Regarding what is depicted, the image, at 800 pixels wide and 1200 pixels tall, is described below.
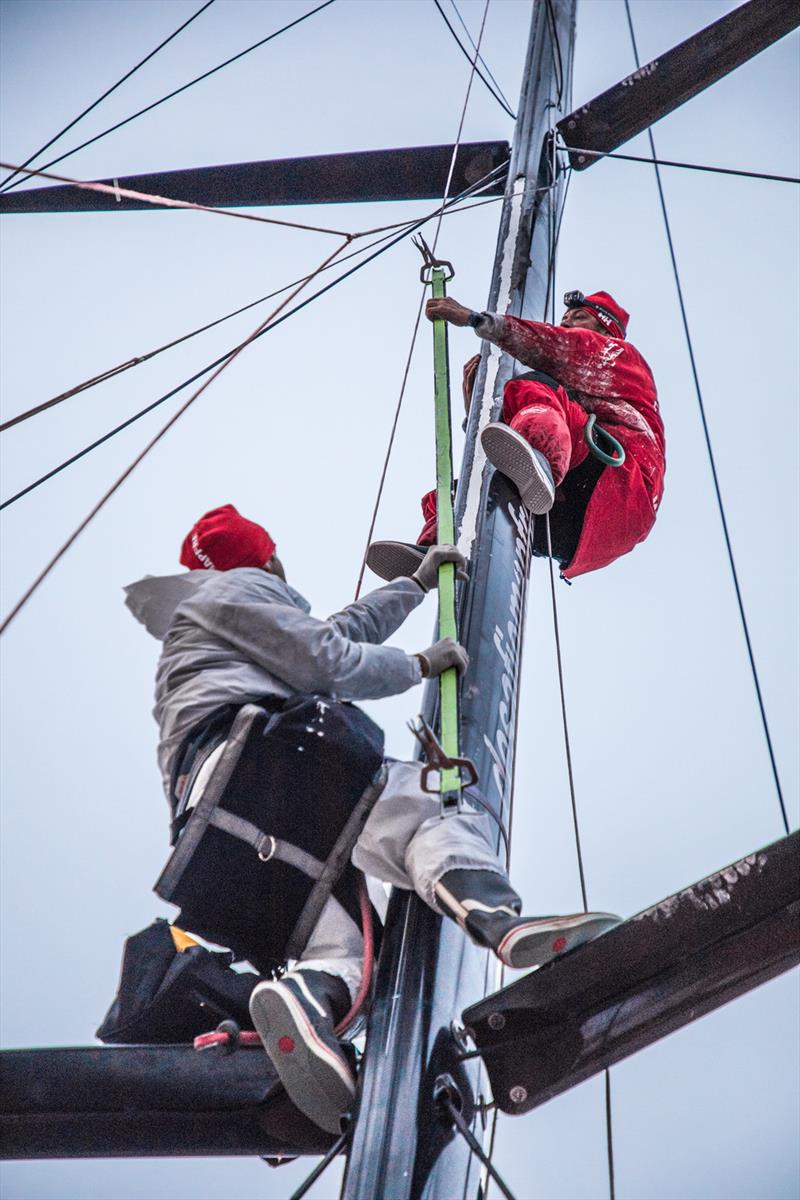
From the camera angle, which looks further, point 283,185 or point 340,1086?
point 283,185

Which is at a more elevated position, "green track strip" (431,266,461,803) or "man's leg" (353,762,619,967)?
"green track strip" (431,266,461,803)

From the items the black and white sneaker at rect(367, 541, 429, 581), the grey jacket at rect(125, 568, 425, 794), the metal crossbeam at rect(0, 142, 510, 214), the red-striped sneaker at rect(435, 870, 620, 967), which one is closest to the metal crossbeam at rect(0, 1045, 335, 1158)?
the red-striped sneaker at rect(435, 870, 620, 967)

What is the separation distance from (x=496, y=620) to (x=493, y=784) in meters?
0.46

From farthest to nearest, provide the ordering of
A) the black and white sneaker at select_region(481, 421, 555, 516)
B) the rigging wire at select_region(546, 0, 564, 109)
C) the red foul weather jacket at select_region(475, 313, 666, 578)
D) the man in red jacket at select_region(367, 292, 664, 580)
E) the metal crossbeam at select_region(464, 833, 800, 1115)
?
the rigging wire at select_region(546, 0, 564, 109), the red foul weather jacket at select_region(475, 313, 666, 578), the man in red jacket at select_region(367, 292, 664, 580), the black and white sneaker at select_region(481, 421, 555, 516), the metal crossbeam at select_region(464, 833, 800, 1115)

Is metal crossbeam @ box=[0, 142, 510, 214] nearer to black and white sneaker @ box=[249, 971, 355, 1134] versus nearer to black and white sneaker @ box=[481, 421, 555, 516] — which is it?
black and white sneaker @ box=[481, 421, 555, 516]

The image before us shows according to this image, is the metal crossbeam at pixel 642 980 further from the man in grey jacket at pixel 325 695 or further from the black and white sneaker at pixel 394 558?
the black and white sneaker at pixel 394 558

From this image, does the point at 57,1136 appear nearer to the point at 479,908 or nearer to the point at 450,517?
the point at 479,908

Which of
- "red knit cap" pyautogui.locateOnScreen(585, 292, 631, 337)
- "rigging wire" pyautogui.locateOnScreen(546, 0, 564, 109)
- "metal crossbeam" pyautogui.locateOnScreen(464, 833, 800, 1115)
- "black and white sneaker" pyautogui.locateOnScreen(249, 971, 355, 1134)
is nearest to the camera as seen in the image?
"metal crossbeam" pyautogui.locateOnScreen(464, 833, 800, 1115)

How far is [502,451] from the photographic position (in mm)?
3775

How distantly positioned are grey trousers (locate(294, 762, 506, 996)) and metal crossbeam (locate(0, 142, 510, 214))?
12.0ft

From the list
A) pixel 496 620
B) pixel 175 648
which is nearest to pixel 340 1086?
pixel 175 648

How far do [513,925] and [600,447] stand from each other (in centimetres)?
193

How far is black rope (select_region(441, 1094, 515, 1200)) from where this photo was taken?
97.8 inches

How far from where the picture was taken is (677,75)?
5.76m
